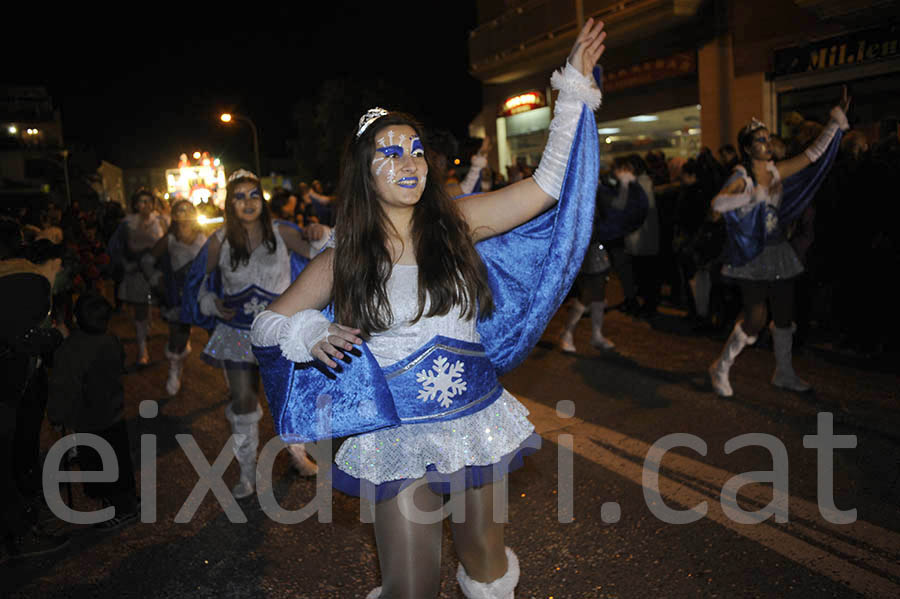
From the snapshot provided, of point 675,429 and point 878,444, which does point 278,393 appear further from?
point 878,444

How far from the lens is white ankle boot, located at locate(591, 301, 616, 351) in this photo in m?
8.20

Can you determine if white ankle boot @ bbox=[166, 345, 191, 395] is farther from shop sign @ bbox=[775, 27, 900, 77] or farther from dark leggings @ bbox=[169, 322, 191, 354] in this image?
shop sign @ bbox=[775, 27, 900, 77]

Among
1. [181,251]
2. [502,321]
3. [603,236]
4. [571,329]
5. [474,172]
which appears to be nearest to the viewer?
[502,321]

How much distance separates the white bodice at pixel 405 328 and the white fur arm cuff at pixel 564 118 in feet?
1.98

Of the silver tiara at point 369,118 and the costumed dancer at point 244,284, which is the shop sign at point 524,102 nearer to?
the costumed dancer at point 244,284

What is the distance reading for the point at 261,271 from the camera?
16.4 ft

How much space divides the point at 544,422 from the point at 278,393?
3.51 metres

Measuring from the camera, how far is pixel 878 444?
16.2 ft

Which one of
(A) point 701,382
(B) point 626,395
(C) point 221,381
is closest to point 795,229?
(A) point 701,382

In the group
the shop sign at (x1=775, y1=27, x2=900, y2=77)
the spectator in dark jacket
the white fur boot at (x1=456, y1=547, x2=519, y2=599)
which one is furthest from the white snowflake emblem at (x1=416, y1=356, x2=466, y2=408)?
the shop sign at (x1=775, y1=27, x2=900, y2=77)

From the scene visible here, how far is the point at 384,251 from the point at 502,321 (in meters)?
0.52

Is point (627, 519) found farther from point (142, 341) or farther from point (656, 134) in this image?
point (656, 134)

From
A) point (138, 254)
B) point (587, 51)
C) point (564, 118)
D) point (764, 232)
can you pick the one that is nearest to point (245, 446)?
point (564, 118)

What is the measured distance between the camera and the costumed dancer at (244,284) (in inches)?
191
